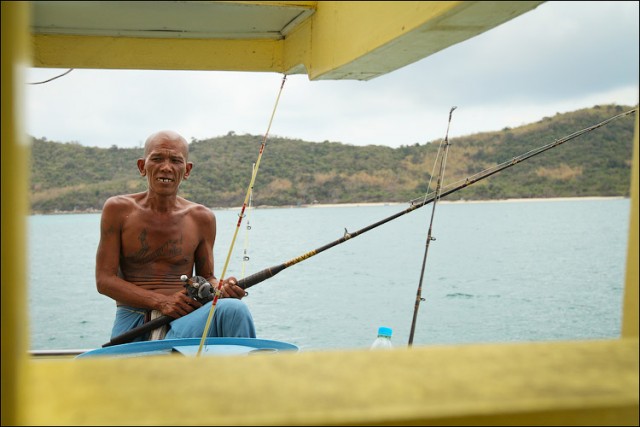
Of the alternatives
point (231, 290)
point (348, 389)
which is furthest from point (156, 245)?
point (348, 389)

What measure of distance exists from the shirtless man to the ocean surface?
0.93 meters

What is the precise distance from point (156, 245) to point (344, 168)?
24929 mm

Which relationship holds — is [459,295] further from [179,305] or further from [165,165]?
[179,305]

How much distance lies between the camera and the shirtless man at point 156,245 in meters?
3.50

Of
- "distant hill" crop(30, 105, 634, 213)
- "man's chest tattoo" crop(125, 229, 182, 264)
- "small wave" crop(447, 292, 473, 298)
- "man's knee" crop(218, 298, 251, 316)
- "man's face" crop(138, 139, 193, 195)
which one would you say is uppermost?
"distant hill" crop(30, 105, 634, 213)

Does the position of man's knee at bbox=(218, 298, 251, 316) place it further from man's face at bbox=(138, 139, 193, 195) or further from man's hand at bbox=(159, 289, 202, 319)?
man's face at bbox=(138, 139, 193, 195)

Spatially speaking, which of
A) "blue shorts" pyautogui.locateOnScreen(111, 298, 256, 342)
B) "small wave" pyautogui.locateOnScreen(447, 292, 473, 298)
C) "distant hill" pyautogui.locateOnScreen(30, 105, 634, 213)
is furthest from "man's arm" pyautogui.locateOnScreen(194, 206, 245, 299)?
"small wave" pyautogui.locateOnScreen(447, 292, 473, 298)

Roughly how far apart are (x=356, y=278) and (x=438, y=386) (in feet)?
71.9

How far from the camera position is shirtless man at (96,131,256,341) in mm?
3500

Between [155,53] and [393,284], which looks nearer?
[155,53]

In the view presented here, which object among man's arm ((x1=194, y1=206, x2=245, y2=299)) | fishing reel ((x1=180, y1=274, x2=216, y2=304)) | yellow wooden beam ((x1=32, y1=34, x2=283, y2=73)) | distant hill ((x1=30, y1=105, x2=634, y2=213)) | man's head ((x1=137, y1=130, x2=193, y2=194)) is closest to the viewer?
yellow wooden beam ((x1=32, y1=34, x2=283, y2=73))

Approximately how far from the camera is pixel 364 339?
1326 cm

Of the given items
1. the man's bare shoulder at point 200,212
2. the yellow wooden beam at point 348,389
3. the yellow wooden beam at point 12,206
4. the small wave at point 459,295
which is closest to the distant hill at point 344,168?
the small wave at point 459,295

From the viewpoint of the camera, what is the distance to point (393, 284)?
71.4ft
